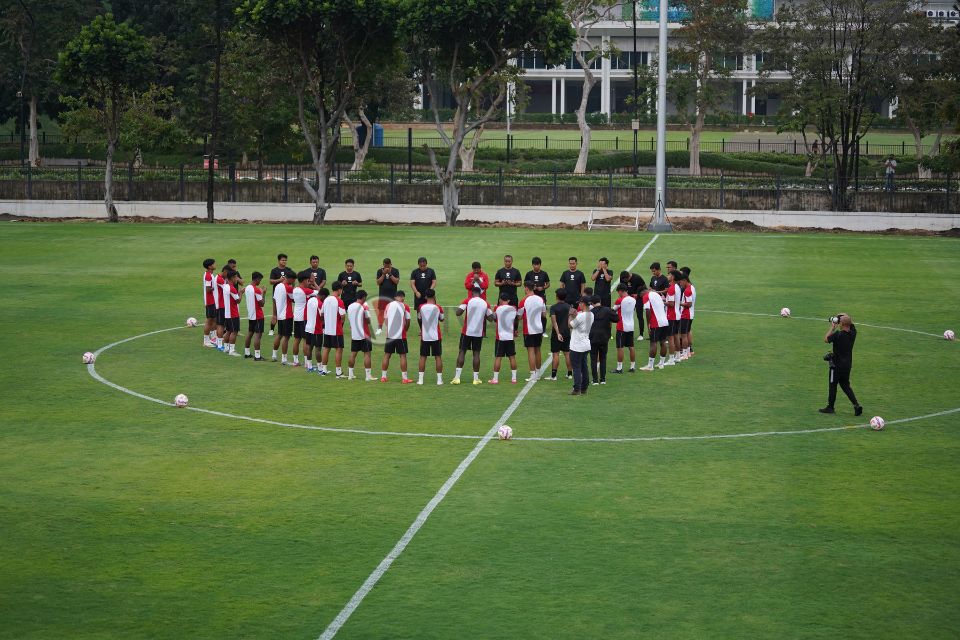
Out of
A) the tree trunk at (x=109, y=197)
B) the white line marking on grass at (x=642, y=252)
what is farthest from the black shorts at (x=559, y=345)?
the tree trunk at (x=109, y=197)

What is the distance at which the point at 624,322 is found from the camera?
22.7m

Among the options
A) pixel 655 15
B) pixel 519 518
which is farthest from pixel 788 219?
pixel 655 15

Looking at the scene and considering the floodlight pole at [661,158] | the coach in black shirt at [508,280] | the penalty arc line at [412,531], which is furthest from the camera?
the floodlight pole at [661,158]

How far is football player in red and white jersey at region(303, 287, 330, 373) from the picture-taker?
22.2 metres

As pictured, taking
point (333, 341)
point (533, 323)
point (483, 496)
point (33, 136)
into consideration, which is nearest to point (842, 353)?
point (533, 323)

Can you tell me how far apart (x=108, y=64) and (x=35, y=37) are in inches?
981

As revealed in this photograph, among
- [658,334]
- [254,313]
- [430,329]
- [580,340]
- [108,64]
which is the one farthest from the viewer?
[108,64]

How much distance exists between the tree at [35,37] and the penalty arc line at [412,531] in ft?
201

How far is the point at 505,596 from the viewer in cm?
1190

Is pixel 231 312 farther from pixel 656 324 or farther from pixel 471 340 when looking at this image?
pixel 656 324

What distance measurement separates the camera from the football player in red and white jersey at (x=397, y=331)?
21469 mm

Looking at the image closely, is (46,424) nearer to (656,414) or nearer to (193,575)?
(193,575)

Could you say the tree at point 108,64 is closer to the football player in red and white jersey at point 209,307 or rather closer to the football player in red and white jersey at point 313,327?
the football player in red and white jersey at point 209,307

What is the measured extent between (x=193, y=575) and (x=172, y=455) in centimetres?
485
